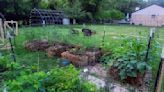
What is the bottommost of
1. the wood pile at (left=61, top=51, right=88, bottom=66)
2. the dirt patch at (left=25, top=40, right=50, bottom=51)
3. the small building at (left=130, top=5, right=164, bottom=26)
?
the wood pile at (left=61, top=51, right=88, bottom=66)

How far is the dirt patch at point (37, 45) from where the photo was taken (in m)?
7.12

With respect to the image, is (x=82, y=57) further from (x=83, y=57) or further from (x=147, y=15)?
(x=147, y=15)

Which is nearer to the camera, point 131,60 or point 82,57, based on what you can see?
point 131,60

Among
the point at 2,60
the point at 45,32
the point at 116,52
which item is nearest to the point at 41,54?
the point at 45,32

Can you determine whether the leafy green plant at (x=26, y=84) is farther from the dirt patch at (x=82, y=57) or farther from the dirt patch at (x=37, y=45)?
the dirt patch at (x=37, y=45)

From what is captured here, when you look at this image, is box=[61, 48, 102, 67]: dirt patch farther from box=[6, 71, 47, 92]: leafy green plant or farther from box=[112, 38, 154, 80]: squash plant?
box=[6, 71, 47, 92]: leafy green plant

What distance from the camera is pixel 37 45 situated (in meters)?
7.16

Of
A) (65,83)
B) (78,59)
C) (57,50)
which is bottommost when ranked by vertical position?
(78,59)

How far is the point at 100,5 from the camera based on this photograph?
2931 cm

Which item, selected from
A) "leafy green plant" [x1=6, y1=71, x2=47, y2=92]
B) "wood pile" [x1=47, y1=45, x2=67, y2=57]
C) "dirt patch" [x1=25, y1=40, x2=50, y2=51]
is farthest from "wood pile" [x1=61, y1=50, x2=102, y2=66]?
"leafy green plant" [x1=6, y1=71, x2=47, y2=92]

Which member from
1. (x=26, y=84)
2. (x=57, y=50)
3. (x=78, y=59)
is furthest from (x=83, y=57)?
(x=26, y=84)

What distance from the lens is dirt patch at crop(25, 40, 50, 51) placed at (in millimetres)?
7121

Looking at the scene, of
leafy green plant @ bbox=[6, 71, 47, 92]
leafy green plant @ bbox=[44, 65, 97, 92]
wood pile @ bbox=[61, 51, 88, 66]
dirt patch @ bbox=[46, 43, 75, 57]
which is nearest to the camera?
leafy green plant @ bbox=[6, 71, 47, 92]

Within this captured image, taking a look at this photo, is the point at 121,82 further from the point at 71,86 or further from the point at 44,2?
the point at 44,2
